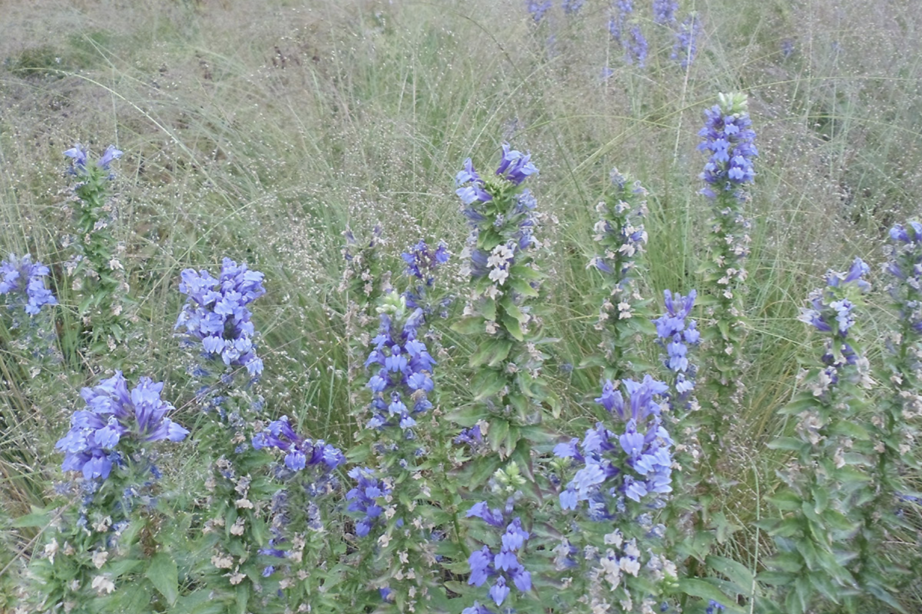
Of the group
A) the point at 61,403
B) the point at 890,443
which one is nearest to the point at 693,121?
the point at 890,443

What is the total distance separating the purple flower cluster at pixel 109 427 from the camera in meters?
1.47

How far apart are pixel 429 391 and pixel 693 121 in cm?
281

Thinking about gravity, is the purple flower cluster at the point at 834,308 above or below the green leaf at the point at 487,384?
above

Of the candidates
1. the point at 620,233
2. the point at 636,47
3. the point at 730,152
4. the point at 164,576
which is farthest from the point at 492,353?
the point at 636,47

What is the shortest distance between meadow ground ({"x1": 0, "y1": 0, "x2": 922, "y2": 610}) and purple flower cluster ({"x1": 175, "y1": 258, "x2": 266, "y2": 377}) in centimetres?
81

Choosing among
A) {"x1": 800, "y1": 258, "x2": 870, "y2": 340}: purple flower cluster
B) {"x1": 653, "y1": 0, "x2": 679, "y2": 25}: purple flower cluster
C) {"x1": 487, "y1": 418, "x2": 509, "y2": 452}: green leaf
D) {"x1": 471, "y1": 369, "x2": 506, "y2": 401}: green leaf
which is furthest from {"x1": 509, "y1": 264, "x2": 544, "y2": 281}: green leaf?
{"x1": 653, "y1": 0, "x2": 679, "y2": 25}: purple flower cluster

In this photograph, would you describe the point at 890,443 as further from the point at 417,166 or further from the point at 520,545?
the point at 417,166

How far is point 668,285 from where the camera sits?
10.2 feet

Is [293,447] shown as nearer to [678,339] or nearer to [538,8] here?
[678,339]

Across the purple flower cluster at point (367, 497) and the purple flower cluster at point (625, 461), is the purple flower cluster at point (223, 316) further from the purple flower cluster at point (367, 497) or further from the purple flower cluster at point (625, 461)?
the purple flower cluster at point (625, 461)

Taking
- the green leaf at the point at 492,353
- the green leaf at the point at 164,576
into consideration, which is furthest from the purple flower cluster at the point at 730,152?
the green leaf at the point at 164,576

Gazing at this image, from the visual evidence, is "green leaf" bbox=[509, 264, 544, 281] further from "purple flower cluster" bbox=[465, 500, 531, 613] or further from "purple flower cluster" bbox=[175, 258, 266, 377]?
"purple flower cluster" bbox=[175, 258, 266, 377]

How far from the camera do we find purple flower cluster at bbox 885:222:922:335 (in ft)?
6.12

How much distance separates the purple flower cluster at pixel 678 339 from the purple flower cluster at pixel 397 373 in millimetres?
666
